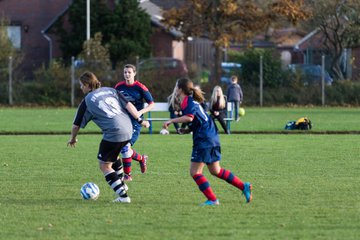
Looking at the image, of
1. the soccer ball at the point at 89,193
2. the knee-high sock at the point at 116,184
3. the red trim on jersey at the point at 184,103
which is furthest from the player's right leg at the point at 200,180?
the soccer ball at the point at 89,193

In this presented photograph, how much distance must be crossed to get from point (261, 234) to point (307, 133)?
17426mm

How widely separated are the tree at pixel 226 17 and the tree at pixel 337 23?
3.21 feet

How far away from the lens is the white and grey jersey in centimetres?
1200

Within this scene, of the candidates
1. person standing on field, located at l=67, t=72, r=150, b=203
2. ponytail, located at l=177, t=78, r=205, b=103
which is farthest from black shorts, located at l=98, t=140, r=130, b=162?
ponytail, located at l=177, t=78, r=205, b=103

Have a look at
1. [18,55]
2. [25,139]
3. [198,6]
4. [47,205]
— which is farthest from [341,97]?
[47,205]

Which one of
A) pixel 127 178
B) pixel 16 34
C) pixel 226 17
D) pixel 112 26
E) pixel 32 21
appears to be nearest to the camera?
pixel 127 178

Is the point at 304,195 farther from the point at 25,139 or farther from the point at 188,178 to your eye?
the point at 25,139

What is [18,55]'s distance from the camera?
Result: 4450cm

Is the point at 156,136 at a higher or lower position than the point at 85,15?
lower

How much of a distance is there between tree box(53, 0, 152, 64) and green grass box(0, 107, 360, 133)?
464 inches

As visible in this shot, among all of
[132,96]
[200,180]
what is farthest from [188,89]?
[132,96]

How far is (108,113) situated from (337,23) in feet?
116

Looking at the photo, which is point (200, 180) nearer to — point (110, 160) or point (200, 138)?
point (200, 138)

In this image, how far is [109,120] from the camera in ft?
39.4
